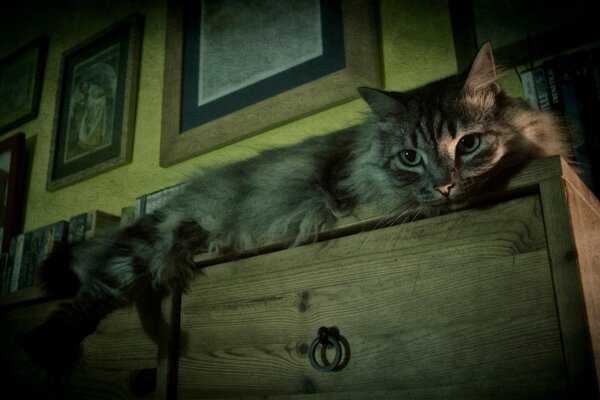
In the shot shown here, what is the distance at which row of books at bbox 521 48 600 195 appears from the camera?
0.92 meters

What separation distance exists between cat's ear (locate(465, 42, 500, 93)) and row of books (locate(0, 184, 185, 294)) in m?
0.99

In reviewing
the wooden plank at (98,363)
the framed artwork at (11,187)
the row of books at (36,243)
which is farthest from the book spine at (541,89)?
the framed artwork at (11,187)

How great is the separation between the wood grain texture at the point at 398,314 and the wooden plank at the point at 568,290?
0.04 feet

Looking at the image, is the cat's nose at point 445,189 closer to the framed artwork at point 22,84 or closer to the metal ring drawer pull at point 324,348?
the metal ring drawer pull at point 324,348

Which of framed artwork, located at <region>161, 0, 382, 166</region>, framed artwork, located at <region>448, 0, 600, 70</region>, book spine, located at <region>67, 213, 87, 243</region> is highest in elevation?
framed artwork, located at <region>161, 0, 382, 166</region>

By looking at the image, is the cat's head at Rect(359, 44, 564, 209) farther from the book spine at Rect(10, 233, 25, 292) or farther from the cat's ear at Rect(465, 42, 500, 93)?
the book spine at Rect(10, 233, 25, 292)

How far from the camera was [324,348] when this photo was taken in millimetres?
730

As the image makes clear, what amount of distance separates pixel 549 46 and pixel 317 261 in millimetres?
783

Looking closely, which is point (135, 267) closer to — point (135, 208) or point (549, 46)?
point (135, 208)

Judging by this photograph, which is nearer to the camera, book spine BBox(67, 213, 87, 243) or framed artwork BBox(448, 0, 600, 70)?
framed artwork BBox(448, 0, 600, 70)

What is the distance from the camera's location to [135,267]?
1.04 metres

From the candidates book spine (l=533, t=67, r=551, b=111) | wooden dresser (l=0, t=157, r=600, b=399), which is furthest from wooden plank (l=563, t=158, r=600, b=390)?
book spine (l=533, t=67, r=551, b=111)

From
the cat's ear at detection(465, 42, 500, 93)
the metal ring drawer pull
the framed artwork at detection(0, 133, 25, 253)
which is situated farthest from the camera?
the framed artwork at detection(0, 133, 25, 253)

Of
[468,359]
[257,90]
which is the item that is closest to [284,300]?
[468,359]
